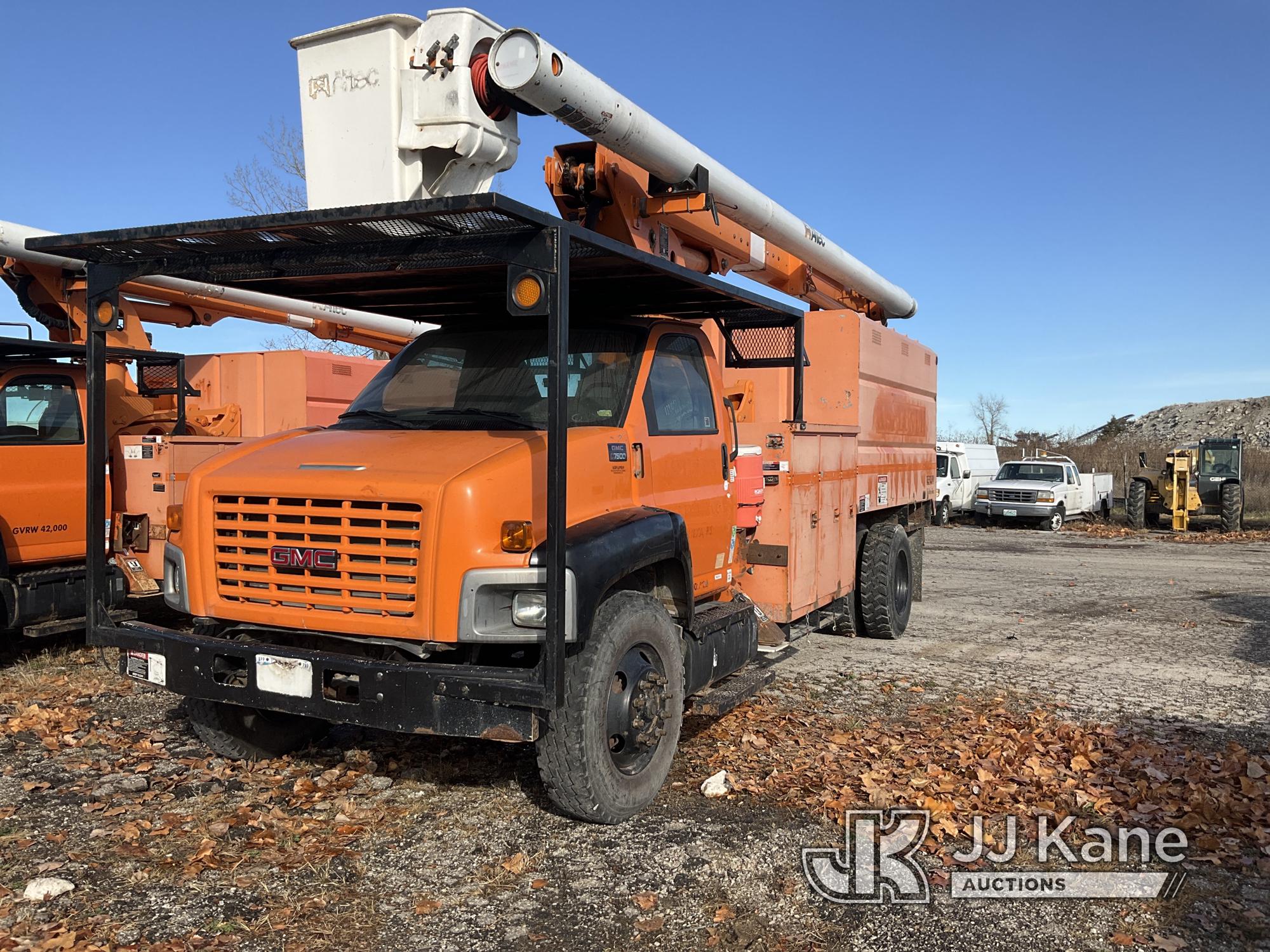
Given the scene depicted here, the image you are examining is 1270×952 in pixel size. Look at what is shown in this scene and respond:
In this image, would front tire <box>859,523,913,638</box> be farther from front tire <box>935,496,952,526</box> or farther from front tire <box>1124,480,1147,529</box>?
front tire <box>1124,480,1147,529</box>

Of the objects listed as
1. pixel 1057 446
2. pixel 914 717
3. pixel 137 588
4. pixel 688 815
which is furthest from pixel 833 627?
pixel 1057 446

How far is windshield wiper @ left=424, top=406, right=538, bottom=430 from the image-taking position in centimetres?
501

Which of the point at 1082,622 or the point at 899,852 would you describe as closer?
the point at 899,852

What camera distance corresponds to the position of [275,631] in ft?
15.5

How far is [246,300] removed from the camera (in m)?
11.7

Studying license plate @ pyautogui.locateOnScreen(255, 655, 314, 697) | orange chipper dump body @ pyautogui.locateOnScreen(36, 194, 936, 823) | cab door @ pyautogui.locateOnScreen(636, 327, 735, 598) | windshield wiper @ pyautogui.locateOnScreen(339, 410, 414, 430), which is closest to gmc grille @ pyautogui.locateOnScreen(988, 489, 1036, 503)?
orange chipper dump body @ pyautogui.locateOnScreen(36, 194, 936, 823)

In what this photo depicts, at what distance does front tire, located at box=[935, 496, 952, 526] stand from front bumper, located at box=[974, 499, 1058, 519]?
3.52 ft

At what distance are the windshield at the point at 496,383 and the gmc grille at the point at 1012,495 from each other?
76.1 feet

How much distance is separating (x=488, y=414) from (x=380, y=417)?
69 centimetres

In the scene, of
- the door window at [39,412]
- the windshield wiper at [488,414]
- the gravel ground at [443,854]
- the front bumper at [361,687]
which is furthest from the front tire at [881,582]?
the door window at [39,412]

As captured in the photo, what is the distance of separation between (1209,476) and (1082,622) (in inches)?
708

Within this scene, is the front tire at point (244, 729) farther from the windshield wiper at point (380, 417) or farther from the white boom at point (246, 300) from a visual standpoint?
the white boom at point (246, 300)

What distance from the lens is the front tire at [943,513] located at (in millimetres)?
27953

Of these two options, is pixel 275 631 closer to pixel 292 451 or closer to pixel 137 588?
pixel 292 451
